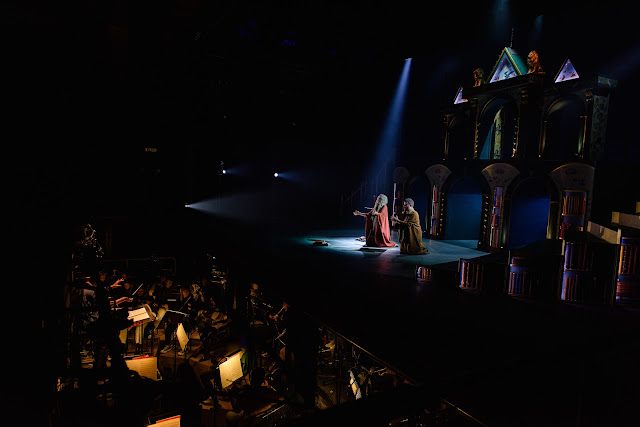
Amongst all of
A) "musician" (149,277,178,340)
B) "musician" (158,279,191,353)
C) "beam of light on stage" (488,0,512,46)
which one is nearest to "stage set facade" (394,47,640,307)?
"beam of light on stage" (488,0,512,46)

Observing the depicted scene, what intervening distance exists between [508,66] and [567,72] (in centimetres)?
204

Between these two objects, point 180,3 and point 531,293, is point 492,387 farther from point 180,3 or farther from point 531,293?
point 180,3

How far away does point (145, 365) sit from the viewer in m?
5.23

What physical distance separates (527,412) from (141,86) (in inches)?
173

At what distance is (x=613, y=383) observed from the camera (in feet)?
13.6

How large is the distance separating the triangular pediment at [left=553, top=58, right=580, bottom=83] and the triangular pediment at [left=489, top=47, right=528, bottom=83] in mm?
1312

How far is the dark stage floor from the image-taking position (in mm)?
1713

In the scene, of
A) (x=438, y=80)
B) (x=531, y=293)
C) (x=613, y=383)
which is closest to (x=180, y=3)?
(x=613, y=383)

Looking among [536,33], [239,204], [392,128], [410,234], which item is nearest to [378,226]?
[410,234]

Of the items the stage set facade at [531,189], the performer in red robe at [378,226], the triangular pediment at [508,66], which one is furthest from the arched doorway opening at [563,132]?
the performer in red robe at [378,226]

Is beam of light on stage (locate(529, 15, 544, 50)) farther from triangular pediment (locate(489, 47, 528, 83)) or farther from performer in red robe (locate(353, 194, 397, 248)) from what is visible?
performer in red robe (locate(353, 194, 397, 248))

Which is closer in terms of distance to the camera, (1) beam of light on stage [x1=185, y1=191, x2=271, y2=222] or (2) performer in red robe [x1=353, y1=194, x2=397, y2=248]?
(2) performer in red robe [x1=353, y1=194, x2=397, y2=248]

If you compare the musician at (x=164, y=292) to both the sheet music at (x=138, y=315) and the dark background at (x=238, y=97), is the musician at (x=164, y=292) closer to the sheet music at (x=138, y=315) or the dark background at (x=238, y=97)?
the sheet music at (x=138, y=315)

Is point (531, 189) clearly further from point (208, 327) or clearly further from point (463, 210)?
point (208, 327)
